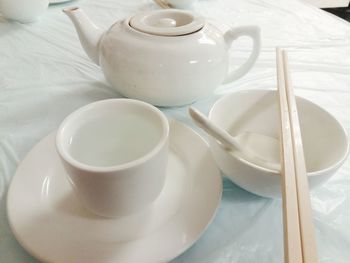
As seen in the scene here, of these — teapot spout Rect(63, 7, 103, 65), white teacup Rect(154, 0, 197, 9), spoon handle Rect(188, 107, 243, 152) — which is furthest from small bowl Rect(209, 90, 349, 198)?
white teacup Rect(154, 0, 197, 9)

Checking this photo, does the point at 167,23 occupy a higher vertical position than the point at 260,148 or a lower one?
higher

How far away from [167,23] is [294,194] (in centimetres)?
27

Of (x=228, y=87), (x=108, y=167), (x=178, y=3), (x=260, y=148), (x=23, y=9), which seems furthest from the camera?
(x=178, y=3)

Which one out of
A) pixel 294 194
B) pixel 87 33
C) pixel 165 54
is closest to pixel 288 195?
pixel 294 194

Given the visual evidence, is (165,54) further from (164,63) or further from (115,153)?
→ (115,153)

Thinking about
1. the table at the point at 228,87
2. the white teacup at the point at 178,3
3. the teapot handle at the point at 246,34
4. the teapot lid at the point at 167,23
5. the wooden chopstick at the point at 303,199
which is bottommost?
the table at the point at 228,87

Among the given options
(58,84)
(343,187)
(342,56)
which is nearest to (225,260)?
(343,187)

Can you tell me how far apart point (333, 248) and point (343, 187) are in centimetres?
8

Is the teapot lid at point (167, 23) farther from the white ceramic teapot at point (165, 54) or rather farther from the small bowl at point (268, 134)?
the small bowl at point (268, 134)

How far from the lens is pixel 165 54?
1.30 ft

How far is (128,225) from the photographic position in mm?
284

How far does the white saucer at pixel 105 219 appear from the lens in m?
0.26

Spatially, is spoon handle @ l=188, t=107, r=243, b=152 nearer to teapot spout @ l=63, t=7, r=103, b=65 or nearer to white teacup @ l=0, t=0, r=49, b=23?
teapot spout @ l=63, t=7, r=103, b=65

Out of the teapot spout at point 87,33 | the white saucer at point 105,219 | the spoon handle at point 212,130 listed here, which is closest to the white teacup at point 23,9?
the teapot spout at point 87,33
